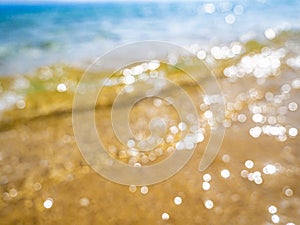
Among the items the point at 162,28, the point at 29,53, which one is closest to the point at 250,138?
the point at 29,53

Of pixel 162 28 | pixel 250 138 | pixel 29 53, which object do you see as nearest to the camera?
pixel 250 138

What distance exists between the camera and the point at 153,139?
10.4 feet

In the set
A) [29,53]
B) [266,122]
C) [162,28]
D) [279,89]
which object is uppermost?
[266,122]

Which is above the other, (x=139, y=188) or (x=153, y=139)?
(x=139, y=188)

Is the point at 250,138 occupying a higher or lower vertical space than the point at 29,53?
higher

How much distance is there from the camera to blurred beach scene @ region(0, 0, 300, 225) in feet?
7.34

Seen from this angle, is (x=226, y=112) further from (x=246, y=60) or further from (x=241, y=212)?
(x=246, y=60)

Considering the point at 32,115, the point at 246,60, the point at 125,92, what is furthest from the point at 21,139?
the point at 246,60

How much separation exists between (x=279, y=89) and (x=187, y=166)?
2.25m

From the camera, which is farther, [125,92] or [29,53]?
[29,53]

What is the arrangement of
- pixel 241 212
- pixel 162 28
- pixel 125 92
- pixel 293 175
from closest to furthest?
pixel 241 212 < pixel 293 175 < pixel 125 92 < pixel 162 28

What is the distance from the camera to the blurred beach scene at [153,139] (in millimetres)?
2236

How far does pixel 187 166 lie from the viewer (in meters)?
2.71

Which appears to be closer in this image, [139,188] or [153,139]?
[139,188]
